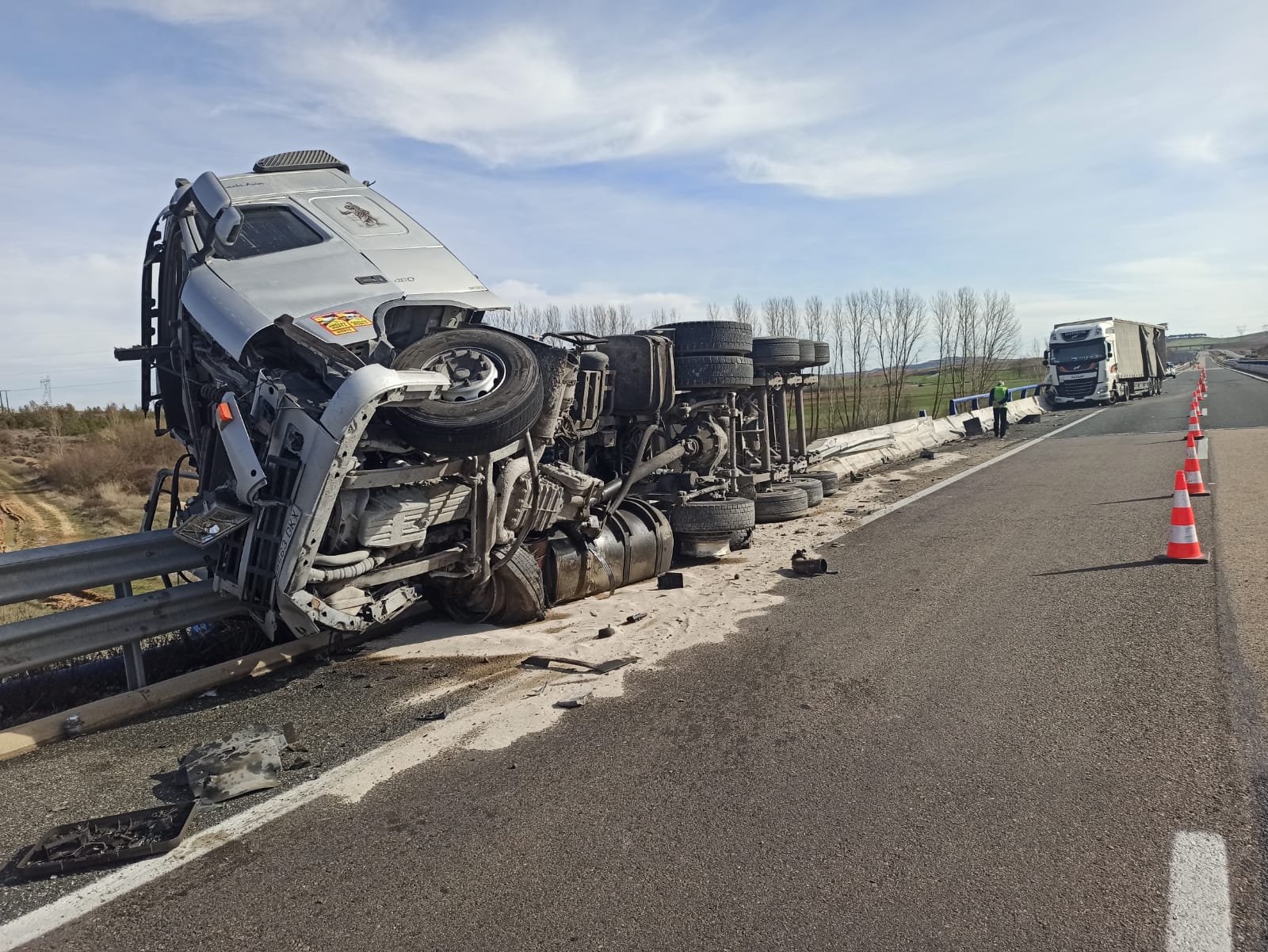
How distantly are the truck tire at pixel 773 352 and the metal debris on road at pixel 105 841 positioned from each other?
867 cm

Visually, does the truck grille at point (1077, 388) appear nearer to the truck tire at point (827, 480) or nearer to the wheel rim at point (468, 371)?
the truck tire at point (827, 480)

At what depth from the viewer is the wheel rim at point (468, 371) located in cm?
476

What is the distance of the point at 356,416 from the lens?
411cm

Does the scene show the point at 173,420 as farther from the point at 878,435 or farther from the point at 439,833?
the point at 878,435

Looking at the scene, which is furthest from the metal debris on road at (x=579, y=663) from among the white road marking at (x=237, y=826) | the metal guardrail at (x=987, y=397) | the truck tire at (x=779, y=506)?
the metal guardrail at (x=987, y=397)

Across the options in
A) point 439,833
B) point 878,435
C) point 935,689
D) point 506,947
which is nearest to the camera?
point 506,947

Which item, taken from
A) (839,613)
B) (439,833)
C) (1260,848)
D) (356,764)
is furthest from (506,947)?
(839,613)

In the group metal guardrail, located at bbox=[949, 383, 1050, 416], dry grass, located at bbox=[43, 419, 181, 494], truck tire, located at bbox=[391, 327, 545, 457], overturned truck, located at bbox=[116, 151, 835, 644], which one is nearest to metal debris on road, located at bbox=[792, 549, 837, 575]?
overturned truck, located at bbox=[116, 151, 835, 644]

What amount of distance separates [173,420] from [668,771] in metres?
4.47

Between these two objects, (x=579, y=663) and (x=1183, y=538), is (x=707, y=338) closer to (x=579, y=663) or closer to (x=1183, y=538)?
(x=1183, y=538)

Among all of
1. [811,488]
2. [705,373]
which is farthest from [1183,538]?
[811,488]

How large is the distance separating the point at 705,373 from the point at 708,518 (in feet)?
5.52

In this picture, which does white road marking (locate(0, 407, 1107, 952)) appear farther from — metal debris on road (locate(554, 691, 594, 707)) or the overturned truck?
the overturned truck

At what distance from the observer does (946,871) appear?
275 centimetres
